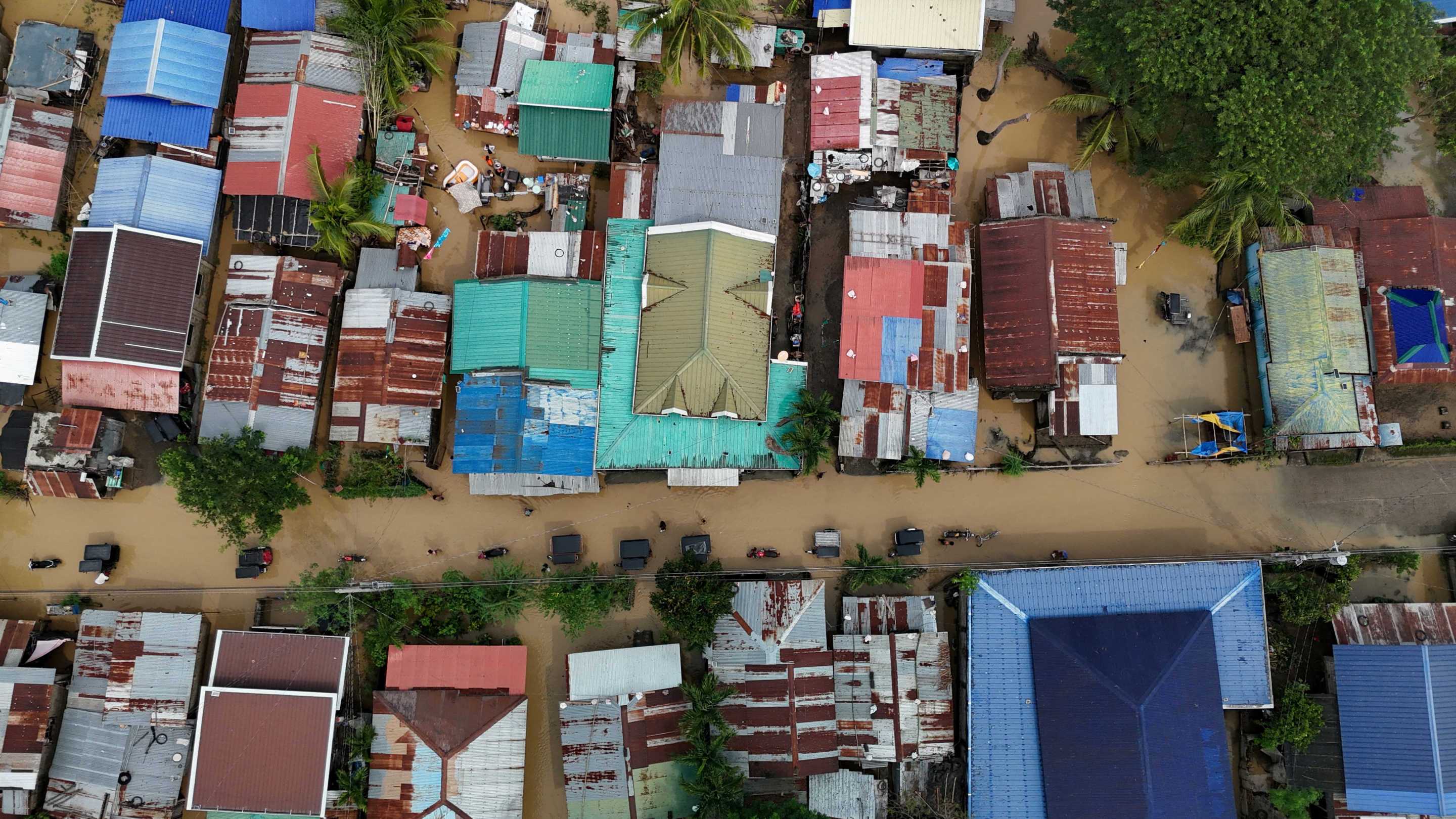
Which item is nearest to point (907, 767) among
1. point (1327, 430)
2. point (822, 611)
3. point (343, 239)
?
point (822, 611)

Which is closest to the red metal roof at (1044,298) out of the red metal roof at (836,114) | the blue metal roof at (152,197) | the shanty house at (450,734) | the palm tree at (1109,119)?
the palm tree at (1109,119)

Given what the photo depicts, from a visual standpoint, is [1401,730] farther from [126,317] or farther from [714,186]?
[126,317]

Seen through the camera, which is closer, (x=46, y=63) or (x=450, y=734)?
(x=450, y=734)

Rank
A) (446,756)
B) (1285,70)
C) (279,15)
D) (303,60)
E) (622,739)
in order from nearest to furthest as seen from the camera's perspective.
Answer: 1. (1285,70)
2. (446,756)
3. (622,739)
4. (303,60)
5. (279,15)

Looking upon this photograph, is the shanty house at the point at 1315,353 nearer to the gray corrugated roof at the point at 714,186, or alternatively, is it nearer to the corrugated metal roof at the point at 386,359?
the gray corrugated roof at the point at 714,186

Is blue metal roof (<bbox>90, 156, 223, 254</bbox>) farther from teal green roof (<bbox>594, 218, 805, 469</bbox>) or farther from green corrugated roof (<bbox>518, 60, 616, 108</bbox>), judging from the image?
teal green roof (<bbox>594, 218, 805, 469</bbox>)

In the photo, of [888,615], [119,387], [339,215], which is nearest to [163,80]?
[339,215]
